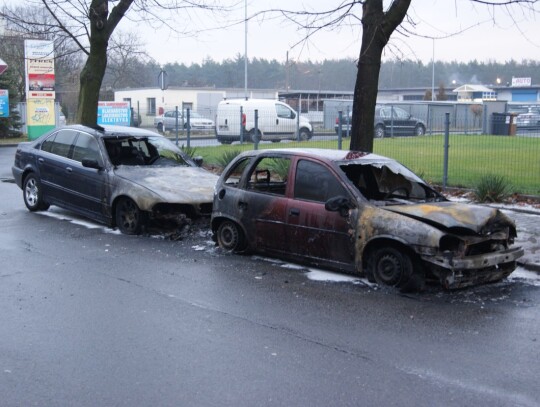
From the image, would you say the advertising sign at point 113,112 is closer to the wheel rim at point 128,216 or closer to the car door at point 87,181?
the car door at point 87,181

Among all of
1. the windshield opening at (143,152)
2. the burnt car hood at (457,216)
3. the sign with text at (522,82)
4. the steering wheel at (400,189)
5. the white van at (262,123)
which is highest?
the sign with text at (522,82)

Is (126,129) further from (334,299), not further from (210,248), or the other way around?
(334,299)

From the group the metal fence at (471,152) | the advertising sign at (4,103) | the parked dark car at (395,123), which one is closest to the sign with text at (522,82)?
the parked dark car at (395,123)

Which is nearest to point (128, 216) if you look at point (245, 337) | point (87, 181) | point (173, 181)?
point (173, 181)

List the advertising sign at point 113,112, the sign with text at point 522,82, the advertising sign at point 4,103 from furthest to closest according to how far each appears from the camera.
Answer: the sign with text at point 522,82 < the advertising sign at point 4,103 < the advertising sign at point 113,112

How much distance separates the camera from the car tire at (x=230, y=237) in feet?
29.0

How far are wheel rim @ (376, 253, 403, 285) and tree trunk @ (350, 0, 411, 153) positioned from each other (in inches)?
173

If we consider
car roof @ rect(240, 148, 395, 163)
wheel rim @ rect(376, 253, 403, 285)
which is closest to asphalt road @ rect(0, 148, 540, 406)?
wheel rim @ rect(376, 253, 403, 285)

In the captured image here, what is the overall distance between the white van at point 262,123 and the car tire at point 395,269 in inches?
627

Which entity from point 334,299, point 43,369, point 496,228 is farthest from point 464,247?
point 43,369

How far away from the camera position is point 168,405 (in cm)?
431

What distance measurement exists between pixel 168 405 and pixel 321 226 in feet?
12.4

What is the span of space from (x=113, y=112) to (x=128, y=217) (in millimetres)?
18372

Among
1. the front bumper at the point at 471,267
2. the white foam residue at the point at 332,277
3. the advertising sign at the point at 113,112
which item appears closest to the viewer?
the front bumper at the point at 471,267
